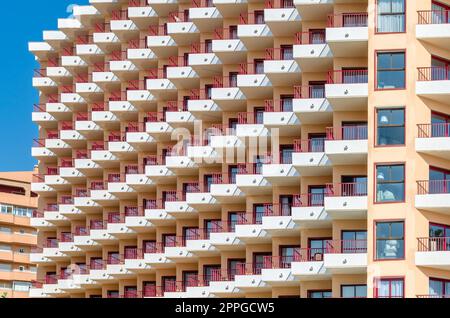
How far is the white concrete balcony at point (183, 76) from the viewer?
8265 centimetres

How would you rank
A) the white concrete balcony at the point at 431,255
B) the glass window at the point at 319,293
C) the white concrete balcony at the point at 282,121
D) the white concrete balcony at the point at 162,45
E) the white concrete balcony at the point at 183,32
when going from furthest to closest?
the white concrete balcony at the point at 162,45 → the white concrete balcony at the point at 183,32 → the white concrete balcony at the point at 282,121 → the glass window at the point at 319,293 → the white concrete balcony at the point at 431,255

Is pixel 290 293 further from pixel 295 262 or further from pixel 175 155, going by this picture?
pixel 175 155

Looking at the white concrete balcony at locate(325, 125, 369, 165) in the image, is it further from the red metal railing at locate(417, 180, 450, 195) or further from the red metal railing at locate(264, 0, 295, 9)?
the red metal railing at locate(264, 0, 295, 9)

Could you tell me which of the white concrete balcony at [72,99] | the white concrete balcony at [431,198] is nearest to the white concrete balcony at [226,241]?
the white concrete balcony at [431,198]

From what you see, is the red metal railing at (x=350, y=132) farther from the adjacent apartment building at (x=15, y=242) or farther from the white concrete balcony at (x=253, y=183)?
the adjacent apartment building at (x=15, y=242)

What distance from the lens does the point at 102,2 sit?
305 feet

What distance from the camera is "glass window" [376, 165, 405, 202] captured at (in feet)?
184

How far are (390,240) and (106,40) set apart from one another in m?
43.5

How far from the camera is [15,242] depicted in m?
128

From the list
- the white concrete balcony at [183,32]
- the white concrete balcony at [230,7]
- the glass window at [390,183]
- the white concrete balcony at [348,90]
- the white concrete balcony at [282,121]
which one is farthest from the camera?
the white concrete balcony at [183,32]

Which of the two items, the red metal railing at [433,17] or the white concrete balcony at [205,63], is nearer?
the red metal railing at [433,17]

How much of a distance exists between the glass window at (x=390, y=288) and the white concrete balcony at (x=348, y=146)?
7.97 metres

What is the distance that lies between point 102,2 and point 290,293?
121 ft

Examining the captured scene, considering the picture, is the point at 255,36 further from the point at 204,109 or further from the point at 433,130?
the point at 433,130
